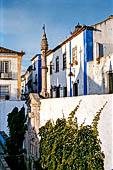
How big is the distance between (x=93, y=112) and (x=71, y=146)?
1.21 m

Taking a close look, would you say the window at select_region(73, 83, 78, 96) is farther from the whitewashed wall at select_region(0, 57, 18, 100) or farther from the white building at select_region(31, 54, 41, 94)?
the white building at select_region(31, 54, 41, 94)

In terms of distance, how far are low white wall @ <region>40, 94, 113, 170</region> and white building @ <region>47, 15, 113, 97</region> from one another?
403cm

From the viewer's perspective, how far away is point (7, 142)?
39.7 ft

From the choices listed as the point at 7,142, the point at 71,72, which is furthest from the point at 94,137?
the point at 71,72

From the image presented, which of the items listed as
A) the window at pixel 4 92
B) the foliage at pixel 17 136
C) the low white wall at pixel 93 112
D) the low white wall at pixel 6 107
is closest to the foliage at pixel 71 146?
the low white wall at pixel 93 112

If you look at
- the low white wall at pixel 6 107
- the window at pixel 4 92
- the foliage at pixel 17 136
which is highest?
the window at pixel 4 92

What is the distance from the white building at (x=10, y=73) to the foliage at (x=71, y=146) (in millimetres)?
14178

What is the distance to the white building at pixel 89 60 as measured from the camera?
483 inches

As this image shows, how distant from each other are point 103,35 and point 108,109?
8480 millimetres

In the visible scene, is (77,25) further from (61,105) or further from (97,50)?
(61,105)

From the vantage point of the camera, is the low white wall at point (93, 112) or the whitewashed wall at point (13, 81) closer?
the low white wall at point (93, 112)

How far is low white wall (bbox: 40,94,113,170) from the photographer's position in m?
5.89

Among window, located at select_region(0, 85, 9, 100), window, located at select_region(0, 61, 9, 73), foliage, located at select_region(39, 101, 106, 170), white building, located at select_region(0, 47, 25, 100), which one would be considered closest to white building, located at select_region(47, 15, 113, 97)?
foliage, located at select_region(39, 101, 106, 170)

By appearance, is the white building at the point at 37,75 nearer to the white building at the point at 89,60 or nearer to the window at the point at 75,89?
the white building at the point at 89,60
